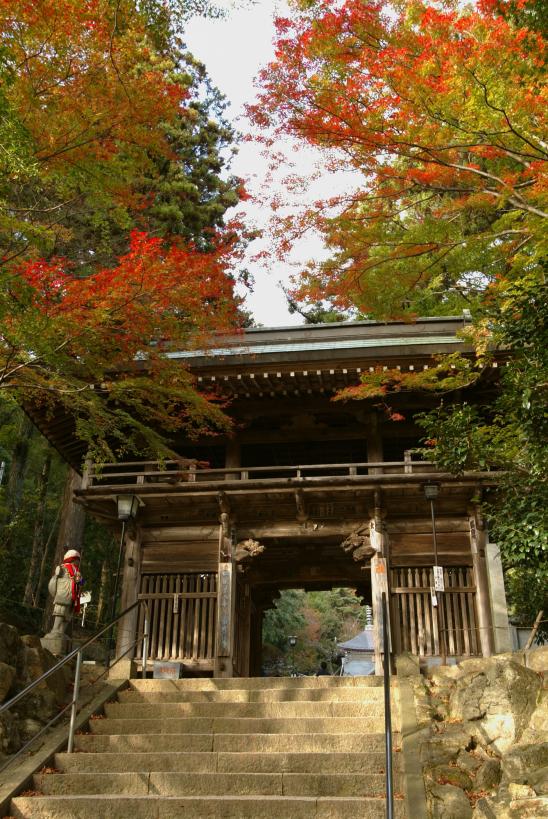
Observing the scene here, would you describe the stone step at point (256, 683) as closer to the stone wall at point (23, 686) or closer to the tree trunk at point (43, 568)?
the stone wall at point (23, 686)

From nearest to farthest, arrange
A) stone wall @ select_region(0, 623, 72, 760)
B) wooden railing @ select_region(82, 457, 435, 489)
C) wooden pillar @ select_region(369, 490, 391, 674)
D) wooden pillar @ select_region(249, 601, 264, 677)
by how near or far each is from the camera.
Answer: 1. stone wall @ select_region(0, 623, 72, 760)
2. wooden pillar @ select_region(369, 490, 391, 674)
3. wooden railing @ select_region(82, 457, 435, 489)
4. wooden pillar @ select_region(249, 601, 264, 677)

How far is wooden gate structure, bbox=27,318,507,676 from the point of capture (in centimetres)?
1307

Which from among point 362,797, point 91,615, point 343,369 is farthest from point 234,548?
point 91,615

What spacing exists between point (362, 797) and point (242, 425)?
27.6 ft

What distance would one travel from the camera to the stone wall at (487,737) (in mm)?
6133

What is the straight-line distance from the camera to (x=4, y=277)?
7719 millimetres

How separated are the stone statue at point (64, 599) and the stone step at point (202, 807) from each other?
445cm

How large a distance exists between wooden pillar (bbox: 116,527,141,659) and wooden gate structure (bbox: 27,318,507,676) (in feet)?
0.08

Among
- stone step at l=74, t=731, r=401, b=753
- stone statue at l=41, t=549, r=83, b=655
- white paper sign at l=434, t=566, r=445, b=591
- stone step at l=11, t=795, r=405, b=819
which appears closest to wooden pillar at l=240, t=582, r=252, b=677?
white paper sign at l=434, t=566, r=445, b=591

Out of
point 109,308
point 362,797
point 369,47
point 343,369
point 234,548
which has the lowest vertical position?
point 362,797

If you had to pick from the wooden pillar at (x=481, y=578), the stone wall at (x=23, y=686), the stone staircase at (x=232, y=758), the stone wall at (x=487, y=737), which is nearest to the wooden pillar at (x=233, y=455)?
the wooden pillar at (x=481, y=578)

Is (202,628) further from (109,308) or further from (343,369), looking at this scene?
(109,308)

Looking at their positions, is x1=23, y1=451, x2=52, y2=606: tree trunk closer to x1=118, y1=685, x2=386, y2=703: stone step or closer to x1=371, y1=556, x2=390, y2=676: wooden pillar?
x1=371, y1=556, x2=390, y2=676: wooden pillar

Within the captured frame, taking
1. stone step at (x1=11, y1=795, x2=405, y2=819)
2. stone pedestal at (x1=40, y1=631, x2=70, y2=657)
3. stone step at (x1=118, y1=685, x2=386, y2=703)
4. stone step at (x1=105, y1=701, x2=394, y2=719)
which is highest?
stone pedestal at (x1=40, y1=631, x2=70, y2=657)
